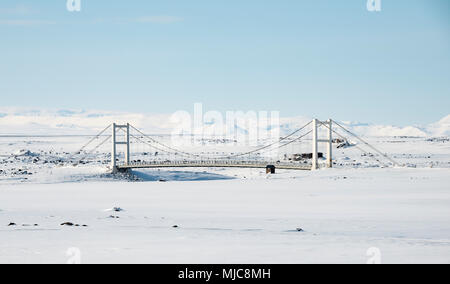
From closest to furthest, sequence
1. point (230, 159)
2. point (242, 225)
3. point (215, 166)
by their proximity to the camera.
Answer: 1. point (242, 225)
2. point (215, 166)
3. point (230, 159)

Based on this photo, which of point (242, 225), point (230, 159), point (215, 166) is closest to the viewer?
point (242, 225)

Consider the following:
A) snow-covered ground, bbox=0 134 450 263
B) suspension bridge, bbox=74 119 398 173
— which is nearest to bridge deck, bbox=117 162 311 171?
suspension bridge, bbox=74 119 398 173

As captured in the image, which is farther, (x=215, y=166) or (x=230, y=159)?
(x=230, y=159)

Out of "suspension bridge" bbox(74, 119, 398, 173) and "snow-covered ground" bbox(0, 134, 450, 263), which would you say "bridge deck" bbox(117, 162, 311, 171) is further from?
"snow-covered ground" bbox(0, 134, 450, 263)

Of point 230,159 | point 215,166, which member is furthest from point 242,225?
point 230,159

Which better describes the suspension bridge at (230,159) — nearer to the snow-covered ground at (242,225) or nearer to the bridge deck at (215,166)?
the bridge deck at (215,166)

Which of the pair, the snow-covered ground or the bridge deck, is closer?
the snow-covered ground

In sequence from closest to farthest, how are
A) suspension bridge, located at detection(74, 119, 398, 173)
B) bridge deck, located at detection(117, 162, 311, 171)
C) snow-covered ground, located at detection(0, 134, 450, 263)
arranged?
snow-covered ground, located at detection(0, 134, 450, 263), bridge deck, located at detection(117, 162, 311, 171), suspension bridge, located at detection(74, 119, 398, 173)

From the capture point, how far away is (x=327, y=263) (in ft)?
49.9

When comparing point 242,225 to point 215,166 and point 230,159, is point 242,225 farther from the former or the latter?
point 230,159

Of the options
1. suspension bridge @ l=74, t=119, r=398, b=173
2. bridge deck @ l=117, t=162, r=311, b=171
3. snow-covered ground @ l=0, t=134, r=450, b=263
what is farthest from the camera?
suspension bridge @ l=74, t=119, r=398, b=173

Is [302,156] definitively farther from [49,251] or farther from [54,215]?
[49,251]
